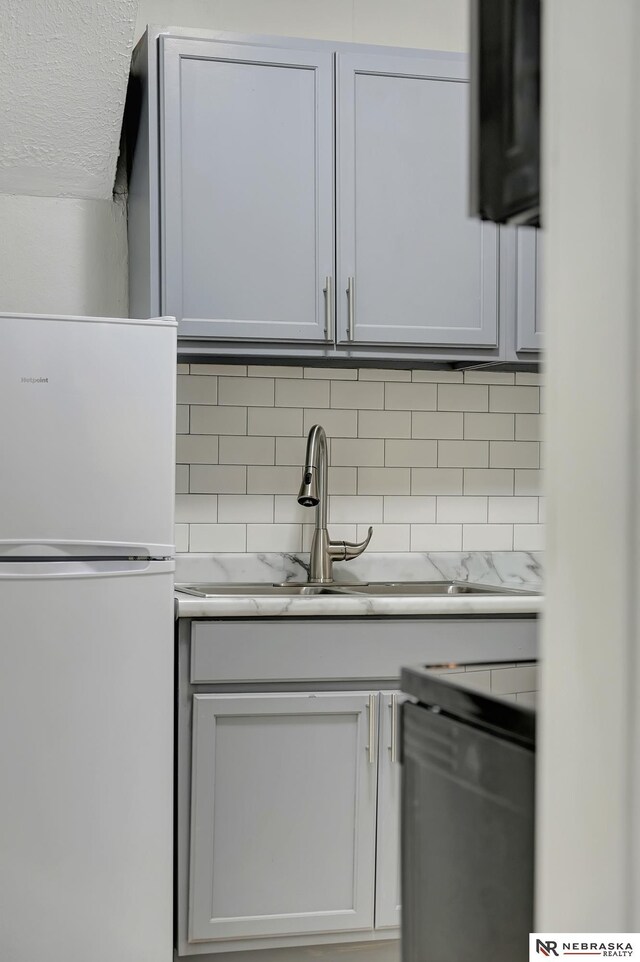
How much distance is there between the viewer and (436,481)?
313cm

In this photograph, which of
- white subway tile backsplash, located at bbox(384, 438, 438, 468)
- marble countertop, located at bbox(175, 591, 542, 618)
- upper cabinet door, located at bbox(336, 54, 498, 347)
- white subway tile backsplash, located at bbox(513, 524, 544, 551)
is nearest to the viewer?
marble countertop, located at bbox(175, 591, 542, 618)

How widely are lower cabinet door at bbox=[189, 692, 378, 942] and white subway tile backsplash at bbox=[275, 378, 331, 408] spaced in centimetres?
96

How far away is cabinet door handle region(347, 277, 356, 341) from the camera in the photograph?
275 cm

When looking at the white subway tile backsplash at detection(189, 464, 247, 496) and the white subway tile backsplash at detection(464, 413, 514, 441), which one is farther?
the white subway tile backsplash at detection(464, 413, 514, 441)

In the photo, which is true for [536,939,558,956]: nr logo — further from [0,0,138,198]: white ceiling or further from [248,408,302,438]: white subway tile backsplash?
[248,408,302,438]: white subway tile backsplash

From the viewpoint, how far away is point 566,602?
466 millimetres

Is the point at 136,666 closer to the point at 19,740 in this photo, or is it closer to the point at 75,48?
the point at 19,740

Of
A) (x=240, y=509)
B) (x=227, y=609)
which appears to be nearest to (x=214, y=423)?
(x=240, y=509)

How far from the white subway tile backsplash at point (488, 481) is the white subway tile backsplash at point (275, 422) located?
0.56 meters

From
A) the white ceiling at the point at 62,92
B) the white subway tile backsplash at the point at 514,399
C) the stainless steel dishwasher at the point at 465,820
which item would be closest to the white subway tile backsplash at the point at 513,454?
the white subway tile backsplash at the point at 514,399

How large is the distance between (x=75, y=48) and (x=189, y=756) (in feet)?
5.68

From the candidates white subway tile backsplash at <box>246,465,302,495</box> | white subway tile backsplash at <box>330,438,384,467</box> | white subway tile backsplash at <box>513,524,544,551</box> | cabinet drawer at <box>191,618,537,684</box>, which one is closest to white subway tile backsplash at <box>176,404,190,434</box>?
white subway tile backsplash at <box>246,465,302,495</box>

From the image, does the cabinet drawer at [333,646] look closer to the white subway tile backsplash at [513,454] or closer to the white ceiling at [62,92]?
the white subway tile backsplash at [513,454]

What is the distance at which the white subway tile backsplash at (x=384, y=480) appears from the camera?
308cm
